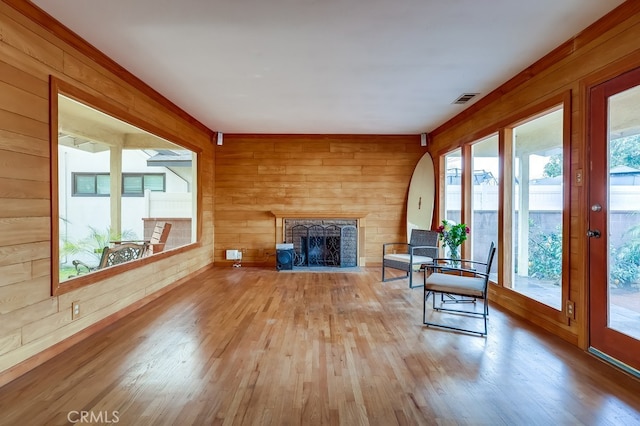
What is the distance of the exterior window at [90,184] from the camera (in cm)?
682

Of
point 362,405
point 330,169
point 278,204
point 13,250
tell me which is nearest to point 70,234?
point 278,204

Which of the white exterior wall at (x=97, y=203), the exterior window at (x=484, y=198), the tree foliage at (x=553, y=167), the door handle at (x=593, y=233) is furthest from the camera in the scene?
the white exterior wall at (x=97, y=203)

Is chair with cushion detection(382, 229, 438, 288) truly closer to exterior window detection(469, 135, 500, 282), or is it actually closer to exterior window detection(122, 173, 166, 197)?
exterior window detection(469, 135, 500, 282)

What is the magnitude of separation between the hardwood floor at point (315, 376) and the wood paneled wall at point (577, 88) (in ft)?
0.73

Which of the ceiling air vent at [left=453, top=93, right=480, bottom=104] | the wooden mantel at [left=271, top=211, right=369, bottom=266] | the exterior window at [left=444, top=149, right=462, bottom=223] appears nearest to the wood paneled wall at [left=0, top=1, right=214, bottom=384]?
the wooden mantel at [left=271, top=211, right=369, bottom=266]

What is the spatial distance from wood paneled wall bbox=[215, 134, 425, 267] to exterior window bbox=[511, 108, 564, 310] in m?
2.60

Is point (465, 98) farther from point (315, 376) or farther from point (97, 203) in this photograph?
point (97, 203)

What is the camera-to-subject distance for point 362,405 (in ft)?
6.05

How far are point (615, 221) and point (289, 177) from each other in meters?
4.69

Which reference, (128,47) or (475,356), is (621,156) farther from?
(128,47)

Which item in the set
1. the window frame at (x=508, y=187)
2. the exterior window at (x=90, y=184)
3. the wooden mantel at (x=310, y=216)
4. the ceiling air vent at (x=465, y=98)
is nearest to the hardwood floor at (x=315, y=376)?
the window frame at (x=508, y=187)

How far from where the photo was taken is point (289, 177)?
6102 mm

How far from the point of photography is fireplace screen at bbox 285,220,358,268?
6.03 metres

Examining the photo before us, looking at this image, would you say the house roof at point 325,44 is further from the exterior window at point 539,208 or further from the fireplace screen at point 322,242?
the fireplace screen at point 322,242
